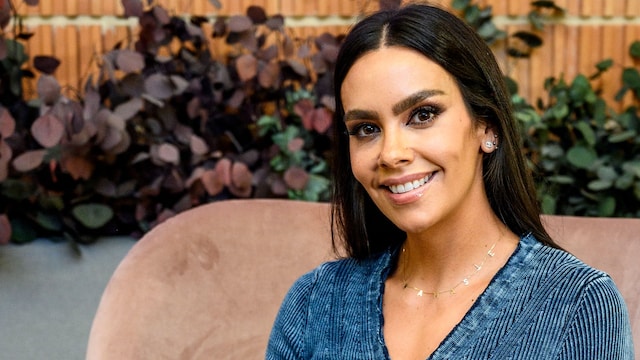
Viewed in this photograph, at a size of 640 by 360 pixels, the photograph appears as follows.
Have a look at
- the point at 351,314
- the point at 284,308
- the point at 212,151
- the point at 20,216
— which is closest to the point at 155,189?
the point at 212,151

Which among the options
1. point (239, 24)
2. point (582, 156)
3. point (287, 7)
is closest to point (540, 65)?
point (582, 156)

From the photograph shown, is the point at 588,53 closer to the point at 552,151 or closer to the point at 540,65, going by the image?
the point at 540,65

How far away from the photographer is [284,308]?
4.75ft

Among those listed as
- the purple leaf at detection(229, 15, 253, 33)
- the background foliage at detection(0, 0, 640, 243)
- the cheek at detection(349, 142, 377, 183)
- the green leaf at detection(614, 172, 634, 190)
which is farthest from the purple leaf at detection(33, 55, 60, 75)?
the green leaf at detection(614, 172, 634, 190)

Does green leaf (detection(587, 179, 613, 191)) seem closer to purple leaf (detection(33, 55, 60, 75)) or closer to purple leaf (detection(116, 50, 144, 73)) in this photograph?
purple leaf (detection(116, 50, 144, 73))

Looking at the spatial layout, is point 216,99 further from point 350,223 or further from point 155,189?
point 350,223

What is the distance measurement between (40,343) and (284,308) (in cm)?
77

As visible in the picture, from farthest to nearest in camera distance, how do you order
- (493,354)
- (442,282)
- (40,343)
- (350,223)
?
(40,343)
(350,223)
(442,282)
(493,354)

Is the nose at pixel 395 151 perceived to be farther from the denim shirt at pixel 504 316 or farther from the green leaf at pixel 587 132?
the green leaf at pixel 587 132

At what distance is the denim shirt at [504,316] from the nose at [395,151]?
22cm

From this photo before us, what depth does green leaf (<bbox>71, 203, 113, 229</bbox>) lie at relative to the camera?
198 centimetres

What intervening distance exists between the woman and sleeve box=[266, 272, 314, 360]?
1.1 inches

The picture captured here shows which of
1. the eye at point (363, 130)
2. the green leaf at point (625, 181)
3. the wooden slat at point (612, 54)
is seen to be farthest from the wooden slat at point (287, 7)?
the eye at point (363, 130)

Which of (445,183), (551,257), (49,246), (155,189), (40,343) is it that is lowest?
(40,343)
